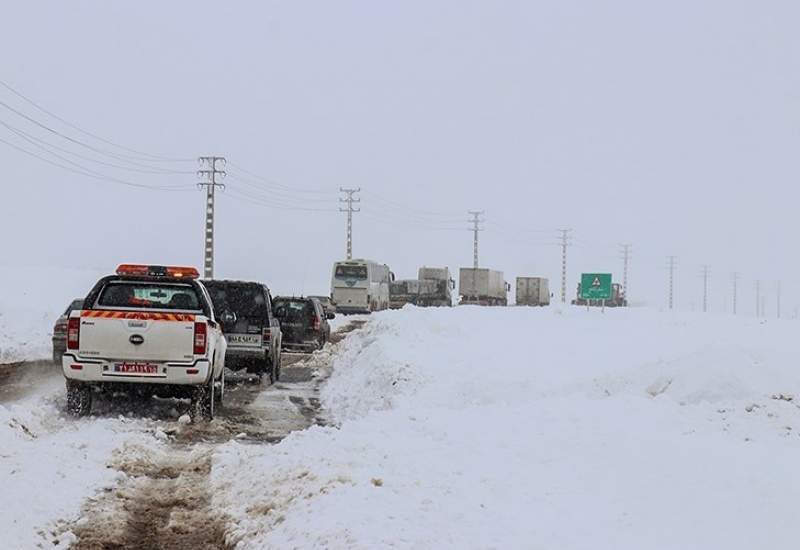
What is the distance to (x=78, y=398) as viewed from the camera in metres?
12.3

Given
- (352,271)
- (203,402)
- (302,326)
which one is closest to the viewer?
(203,402)

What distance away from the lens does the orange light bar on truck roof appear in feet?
40.9

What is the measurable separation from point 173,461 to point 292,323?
18.6 m

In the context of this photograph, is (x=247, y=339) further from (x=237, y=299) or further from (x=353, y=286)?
(x=353, y=286)

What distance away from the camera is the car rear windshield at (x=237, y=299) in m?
18.6

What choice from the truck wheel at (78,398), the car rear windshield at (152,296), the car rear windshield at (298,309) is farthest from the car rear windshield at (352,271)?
the truck wheel at (78,398)

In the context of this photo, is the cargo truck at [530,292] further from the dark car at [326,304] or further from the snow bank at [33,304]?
the snow bank at [33,304]

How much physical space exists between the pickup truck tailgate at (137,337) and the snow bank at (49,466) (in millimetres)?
946

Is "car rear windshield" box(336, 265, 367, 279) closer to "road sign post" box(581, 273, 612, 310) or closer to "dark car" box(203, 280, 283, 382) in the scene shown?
"road sign post" box(581, 273, 612, 310)

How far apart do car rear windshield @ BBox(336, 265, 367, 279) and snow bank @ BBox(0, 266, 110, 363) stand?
59.7 ft

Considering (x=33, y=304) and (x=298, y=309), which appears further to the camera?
(x=33, y=304)

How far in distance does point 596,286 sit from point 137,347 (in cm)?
2372

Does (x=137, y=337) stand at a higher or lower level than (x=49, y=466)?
higher

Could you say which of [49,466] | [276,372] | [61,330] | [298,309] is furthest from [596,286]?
[49,466]
